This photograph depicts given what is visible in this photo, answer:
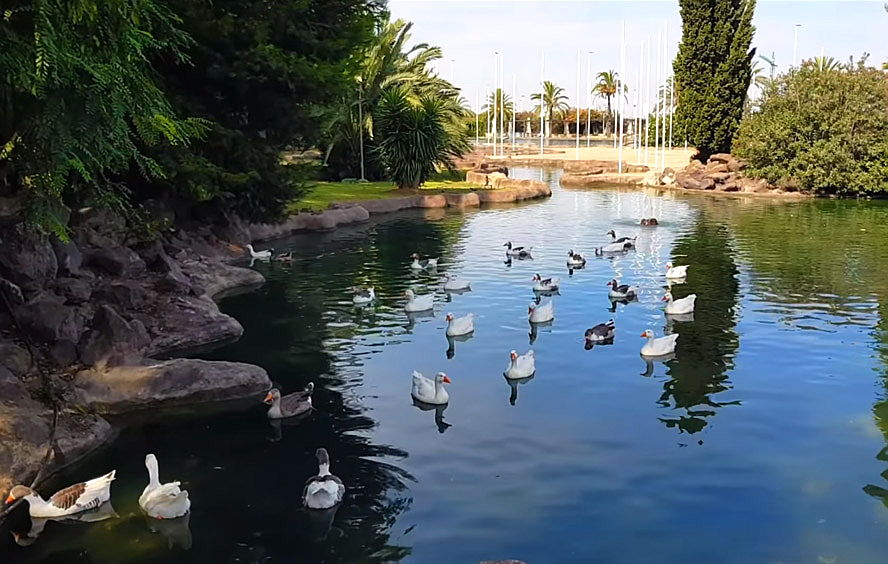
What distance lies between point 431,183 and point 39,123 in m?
46.6

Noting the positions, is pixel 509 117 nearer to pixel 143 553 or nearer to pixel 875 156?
pixel 875 156

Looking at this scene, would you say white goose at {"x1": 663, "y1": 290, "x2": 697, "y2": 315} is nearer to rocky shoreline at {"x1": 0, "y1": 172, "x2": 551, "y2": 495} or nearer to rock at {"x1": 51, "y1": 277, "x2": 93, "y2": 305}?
rocky shoreline at {"x1": 0, "y1": 172, "x2": 551, "y2": 495}

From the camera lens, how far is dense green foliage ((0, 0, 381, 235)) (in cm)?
743

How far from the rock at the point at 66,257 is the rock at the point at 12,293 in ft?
6.12

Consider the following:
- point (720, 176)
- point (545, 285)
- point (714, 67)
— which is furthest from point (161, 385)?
point (714, 67)

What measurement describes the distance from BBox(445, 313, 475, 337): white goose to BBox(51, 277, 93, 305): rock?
23.7ft

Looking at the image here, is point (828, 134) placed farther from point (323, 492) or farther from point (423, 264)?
point (323, 492)

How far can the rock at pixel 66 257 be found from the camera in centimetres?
1652

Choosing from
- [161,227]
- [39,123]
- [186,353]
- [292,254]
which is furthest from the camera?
[292,254]

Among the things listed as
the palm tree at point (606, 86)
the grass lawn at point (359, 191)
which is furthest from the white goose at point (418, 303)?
the palm tree at point (606, 86)

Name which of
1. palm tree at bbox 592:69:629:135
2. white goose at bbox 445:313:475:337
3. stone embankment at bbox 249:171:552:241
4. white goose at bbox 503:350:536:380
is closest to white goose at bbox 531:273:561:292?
white goose at bbox 445:313:475:337

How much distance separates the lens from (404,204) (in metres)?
43.1

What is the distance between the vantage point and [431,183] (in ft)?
178

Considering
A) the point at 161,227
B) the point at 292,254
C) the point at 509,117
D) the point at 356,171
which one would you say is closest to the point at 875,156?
the point at 356,171
